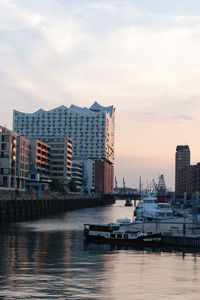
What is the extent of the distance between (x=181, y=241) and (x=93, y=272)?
27.7 metres

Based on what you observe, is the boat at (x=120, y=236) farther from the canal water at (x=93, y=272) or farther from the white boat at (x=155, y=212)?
the white boat at (x=155, y=212)

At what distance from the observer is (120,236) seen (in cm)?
8481

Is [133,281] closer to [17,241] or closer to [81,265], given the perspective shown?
[81,265]

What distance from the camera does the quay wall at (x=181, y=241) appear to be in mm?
80375

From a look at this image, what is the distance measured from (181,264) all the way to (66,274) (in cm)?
1603

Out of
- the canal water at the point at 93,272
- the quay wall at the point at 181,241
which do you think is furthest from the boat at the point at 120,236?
the canal water at the point at 93,272

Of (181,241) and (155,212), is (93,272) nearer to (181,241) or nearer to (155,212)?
(181,241)

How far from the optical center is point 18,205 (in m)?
159

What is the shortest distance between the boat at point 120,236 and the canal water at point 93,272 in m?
2.70

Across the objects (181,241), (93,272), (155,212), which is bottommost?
(93,272)

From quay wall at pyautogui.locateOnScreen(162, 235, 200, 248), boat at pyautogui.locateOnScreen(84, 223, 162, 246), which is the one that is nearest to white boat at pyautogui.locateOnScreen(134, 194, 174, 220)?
boat at pyautogui.locateOnScreen(84, 223, 162, 246)

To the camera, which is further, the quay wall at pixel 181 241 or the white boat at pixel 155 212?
the white boat at pixel 155 212

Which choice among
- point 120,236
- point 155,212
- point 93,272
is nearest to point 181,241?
point 120,236

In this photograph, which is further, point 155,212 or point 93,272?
point 155,212
